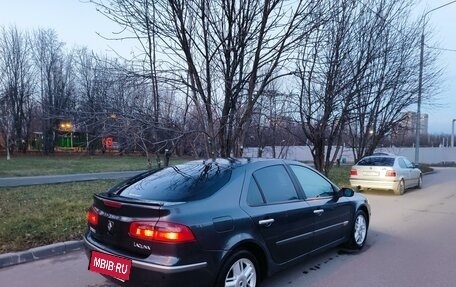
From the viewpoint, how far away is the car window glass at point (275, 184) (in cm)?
446

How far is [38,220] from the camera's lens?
23.6ft

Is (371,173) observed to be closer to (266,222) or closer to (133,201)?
(266,222)

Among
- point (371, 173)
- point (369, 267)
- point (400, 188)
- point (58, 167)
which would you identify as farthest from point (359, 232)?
point (58, 167)

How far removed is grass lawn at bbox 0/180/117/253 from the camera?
19.7ft

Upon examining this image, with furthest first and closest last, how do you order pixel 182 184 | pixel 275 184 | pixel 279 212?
pixel 275 184
pixel 279 212
pixel 182 184

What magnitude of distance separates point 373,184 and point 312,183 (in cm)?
983

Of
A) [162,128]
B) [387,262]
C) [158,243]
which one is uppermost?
[162,128]

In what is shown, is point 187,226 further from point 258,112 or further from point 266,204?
point 258,112

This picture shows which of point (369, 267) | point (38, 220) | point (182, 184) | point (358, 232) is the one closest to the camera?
point (182, 184)

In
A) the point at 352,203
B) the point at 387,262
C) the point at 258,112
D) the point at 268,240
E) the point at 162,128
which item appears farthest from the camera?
the point at 258,112

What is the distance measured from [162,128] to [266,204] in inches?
158

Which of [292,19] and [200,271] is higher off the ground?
[292,19]

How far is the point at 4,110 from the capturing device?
4662cm

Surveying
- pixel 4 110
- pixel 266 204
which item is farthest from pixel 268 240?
pixel 4 110
